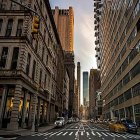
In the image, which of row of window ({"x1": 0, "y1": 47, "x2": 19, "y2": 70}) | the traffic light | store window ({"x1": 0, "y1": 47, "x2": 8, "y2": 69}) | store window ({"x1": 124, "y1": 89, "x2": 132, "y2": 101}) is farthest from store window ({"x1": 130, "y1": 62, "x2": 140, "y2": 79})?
the traffic light

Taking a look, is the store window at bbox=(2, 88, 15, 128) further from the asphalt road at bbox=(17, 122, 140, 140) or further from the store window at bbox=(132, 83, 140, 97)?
the store window at bbox=(132, 83, 140, 97)

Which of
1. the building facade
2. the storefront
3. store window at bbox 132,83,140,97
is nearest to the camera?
the storefront

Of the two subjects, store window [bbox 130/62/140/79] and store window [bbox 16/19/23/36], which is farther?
store window [bbox 130/62/140/79]

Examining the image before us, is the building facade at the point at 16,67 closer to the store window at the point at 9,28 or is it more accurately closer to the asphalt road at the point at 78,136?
the store window at the point at 9,28

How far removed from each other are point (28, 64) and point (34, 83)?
494 cm

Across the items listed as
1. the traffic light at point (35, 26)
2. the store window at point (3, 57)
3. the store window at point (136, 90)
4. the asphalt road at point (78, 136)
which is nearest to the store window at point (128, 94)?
the store window at point (136, 90)

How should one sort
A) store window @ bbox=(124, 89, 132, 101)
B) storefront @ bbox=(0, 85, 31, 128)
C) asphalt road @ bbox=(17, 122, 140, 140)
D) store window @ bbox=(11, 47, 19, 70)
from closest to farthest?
asphalt road @ bbox=(17, 122, 140, 140) < storefront @ bbox=(0, 85, 31, 128) < store window @ bbox=(11, 47, 19, 70) < store window @ bbox=(124, 89, 132, 101)

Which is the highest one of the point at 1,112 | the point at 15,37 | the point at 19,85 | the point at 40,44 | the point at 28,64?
the point at 40,44

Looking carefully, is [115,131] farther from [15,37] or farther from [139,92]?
[15,37]

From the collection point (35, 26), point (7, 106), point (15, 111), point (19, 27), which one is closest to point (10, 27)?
point (19, 27)

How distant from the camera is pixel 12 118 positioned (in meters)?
26.6

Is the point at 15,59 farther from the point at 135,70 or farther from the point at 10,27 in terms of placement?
the point at 135,70

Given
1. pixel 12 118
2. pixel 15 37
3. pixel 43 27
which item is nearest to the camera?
pixel 12 118

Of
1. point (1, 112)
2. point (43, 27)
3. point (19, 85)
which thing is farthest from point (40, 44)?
point (1, 112)
